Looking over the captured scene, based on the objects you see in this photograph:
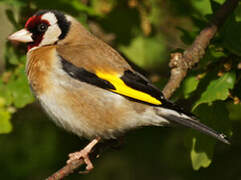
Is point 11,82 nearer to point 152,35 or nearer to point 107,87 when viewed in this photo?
point 107,87

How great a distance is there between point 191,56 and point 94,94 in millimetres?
1056

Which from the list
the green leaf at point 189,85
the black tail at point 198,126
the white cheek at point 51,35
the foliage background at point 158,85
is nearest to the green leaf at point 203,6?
the foliage background at point 158,85

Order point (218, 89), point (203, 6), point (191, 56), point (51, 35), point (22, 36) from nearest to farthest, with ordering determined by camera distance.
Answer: point (218, 89) → point (191, 56) → point (22, 36) → point (203, 6) → point (51, 35)

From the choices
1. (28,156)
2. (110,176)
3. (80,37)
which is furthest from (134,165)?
(80,37)

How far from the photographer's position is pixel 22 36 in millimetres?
5672

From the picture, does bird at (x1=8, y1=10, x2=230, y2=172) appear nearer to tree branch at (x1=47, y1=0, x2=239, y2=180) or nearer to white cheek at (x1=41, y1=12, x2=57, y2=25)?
tree branch at (x1=47, y1=0, x2=239, y2=180)

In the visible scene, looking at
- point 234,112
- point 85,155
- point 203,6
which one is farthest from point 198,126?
point 203,6

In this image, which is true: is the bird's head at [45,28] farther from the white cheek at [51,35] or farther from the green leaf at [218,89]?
the green leaf at [218,89]

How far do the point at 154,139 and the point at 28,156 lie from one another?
1733mm

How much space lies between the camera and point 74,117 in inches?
203

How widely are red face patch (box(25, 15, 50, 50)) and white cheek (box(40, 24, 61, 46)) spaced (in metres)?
0.05

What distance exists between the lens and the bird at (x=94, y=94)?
5051mm

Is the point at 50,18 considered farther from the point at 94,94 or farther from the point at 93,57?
the point at 94,94

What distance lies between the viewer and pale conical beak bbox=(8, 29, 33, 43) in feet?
18.3
